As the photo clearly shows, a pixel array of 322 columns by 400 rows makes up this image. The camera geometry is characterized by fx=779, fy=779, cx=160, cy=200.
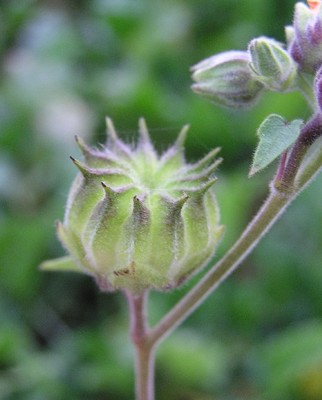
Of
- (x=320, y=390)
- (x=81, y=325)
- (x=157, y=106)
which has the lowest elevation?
(x=320, y=390)

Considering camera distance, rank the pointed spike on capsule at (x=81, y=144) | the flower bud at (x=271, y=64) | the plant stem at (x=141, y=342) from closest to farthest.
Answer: the flower bud at (x=271, y=64), the pointed spike on capsule at (x=81, y=144), the plant stem at (x=141, y=342)

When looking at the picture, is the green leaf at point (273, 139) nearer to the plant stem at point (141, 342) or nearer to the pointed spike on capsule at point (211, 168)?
the pointed spike on capsule at point (211, 168)

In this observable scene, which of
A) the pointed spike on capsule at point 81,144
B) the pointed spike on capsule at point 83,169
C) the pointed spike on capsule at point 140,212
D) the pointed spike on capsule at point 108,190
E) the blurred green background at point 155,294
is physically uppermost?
the pointed spike on capsule at point 81,144

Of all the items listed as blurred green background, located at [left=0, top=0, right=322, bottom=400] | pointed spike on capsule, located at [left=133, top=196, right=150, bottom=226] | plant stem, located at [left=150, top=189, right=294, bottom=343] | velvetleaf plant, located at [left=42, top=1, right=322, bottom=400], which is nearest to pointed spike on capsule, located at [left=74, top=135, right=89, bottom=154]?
A: velvetleaf plant, located at [left=42, top=1, right=322, bottom=400]

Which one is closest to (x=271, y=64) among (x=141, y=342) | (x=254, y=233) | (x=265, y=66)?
(x=265, y=66)

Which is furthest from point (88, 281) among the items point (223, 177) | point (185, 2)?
A: point (185, 2)

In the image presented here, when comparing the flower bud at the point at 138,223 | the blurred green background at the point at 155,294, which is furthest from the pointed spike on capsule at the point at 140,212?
the blurred green background at the point at 155,294

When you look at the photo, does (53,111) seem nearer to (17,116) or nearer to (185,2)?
(17,116)
